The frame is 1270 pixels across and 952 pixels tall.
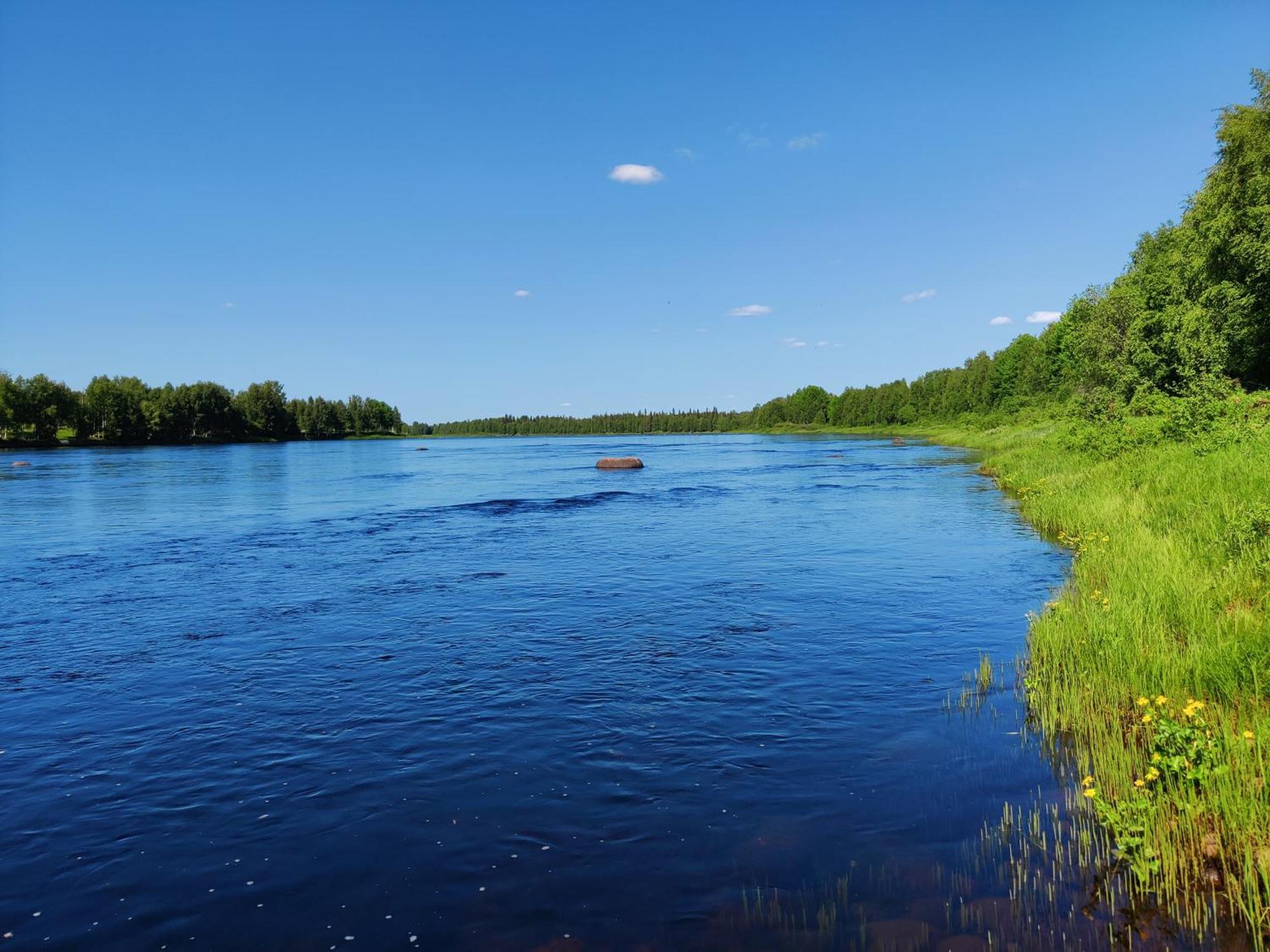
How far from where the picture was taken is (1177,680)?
10.1 meters

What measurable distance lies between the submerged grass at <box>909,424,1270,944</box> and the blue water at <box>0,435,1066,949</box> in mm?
1119

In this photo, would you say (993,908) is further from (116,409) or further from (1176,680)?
(116,409)

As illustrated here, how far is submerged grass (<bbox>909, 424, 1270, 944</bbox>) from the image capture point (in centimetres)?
688

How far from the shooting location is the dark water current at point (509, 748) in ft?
23.2

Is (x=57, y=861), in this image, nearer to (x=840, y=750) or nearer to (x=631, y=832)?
(x=631, y=832)

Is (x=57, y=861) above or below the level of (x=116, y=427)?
below

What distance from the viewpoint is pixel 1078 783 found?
8875mm

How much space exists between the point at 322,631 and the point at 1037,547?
22.6 meters

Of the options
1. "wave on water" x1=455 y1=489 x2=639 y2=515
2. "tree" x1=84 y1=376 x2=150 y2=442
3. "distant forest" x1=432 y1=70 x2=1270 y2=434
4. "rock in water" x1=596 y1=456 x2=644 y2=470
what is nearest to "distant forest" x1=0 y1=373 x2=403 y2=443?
"tree" x1=84 y1=376 x2=150 y2=442

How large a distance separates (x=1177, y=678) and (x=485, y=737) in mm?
9673

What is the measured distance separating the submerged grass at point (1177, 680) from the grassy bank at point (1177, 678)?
0.07ft

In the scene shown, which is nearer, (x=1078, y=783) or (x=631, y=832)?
(x=631, y=832)

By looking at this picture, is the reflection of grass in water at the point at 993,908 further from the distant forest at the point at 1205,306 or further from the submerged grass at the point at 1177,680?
the distant forest at the point at 1205,306

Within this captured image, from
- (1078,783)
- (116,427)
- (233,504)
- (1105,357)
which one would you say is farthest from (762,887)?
(116,427)
